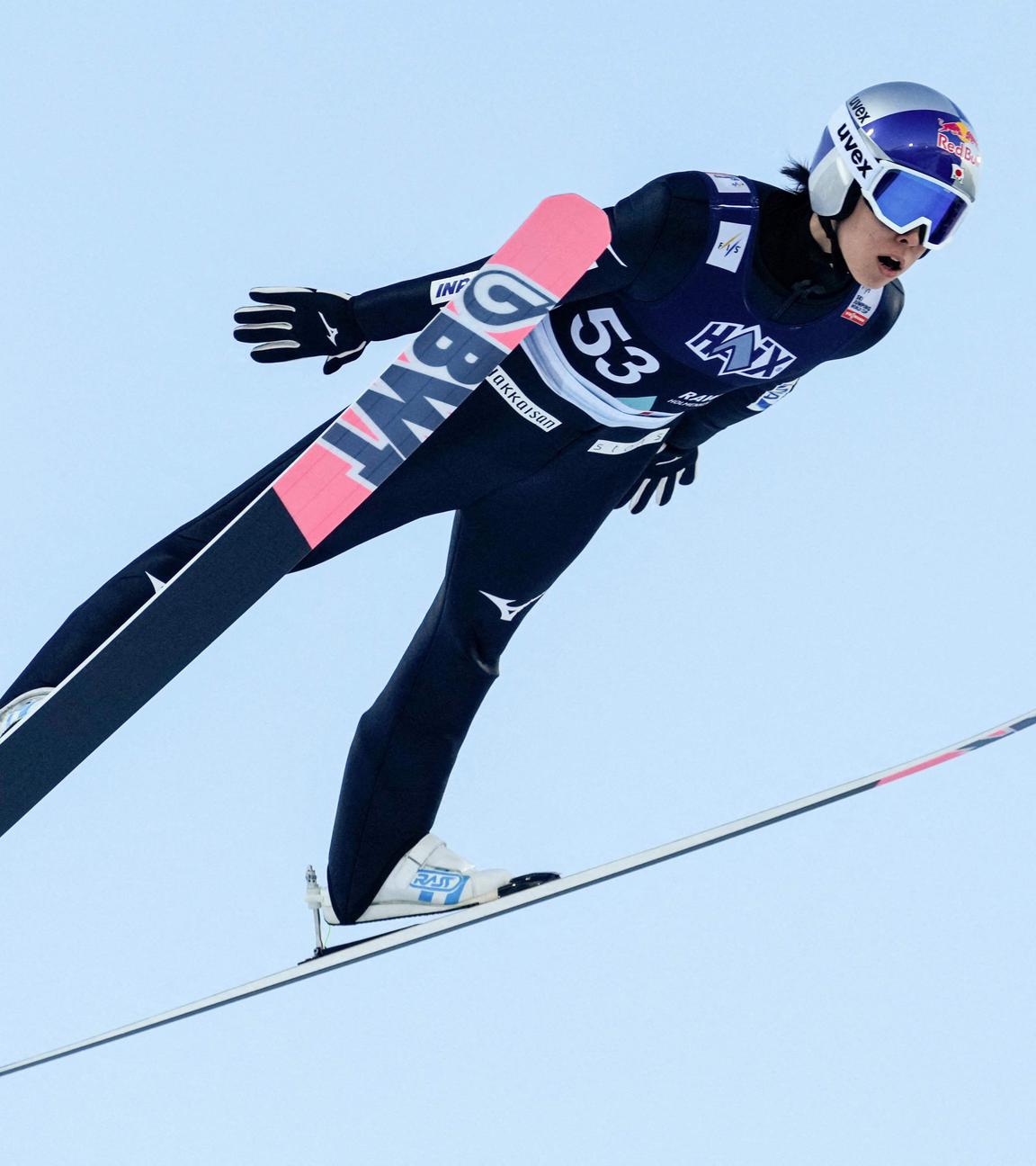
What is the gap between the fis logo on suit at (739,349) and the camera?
3.49 metres

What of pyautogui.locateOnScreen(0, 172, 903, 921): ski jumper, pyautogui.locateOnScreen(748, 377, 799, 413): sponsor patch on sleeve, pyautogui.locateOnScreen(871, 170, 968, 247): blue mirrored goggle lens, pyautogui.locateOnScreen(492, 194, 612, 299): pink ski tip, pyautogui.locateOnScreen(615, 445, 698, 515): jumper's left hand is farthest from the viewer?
pyautogui.locateOnScreen(615, 445, 698, 515): jumper's left hand

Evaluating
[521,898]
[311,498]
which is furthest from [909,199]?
[521,898]

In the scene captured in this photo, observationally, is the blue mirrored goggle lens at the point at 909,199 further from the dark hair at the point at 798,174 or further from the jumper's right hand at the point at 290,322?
the jumper's right hand at the point at 290,322

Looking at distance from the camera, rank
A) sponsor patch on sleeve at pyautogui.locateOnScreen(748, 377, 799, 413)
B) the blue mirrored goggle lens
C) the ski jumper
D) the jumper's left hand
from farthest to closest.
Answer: the jumper's left hand
sponsor patch on sleeve at pyautogui.locateOnScreen(748, 377, 799, 413)
the ski jumper
the blue mirrored goggle lens

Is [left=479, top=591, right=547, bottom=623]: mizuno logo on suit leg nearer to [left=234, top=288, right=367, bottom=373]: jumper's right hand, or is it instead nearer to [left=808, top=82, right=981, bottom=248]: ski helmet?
[left=234, top=288, right=367, bottom=373]: jumper's right hand

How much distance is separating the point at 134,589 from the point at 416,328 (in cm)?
65

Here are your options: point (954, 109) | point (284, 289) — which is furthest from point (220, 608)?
point (954, 109)

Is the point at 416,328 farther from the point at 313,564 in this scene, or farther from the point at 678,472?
the point at 678,472

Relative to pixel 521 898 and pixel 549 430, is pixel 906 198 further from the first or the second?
pixel 521 898

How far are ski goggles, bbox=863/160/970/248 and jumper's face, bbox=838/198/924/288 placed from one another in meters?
0.02

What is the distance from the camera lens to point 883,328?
12.3 feet

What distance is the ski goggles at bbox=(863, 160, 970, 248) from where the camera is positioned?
3.33 m

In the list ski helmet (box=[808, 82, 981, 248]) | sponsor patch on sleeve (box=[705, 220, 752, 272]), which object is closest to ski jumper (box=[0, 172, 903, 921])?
sponsor patch on sleeve (box=[705, 220, 752, 272])

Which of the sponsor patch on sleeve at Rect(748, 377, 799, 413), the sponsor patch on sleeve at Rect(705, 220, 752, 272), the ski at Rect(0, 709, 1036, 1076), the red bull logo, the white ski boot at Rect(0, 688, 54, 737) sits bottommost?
the ski at Rect(0, 709, 1036, 1076)
